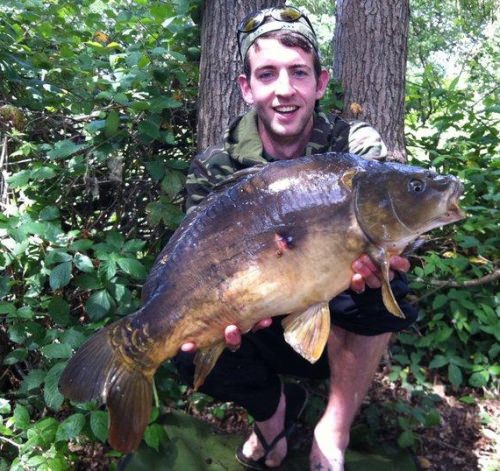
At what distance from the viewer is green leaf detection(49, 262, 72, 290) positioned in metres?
2.16

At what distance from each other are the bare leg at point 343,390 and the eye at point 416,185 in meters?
0.81

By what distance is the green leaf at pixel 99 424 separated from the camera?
205 cm

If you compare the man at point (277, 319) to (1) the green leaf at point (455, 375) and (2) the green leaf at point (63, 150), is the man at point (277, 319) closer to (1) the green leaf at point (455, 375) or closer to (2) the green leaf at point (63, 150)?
(2) the green leaf at point (63, 150)

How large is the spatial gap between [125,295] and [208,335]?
0.78 m

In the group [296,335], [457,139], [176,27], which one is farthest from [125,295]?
[457,139]

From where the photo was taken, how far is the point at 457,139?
3723mm

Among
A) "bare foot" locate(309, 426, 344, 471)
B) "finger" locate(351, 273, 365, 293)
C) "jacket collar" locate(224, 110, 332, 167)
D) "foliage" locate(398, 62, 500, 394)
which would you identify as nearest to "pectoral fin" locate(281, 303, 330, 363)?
"finger" locate(351, 273, 365, 293)

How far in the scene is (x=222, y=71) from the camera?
283cm

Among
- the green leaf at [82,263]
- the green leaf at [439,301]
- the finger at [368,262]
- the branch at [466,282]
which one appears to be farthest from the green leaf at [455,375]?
the green leaf at [82,263]

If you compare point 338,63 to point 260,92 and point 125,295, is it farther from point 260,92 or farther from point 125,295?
point 125,295

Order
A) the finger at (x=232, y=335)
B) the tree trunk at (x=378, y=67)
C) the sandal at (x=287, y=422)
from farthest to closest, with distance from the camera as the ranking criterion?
the tree trunk at (x=378, y=67) → the sandal at (x=287, y=422) → the finger at (x=232, y=335)

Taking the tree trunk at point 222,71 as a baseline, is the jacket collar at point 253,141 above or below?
below

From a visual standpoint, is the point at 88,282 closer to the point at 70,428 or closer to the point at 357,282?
the point at 70,428

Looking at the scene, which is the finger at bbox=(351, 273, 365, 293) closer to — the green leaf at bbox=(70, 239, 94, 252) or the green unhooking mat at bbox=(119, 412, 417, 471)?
the green unhooking mat at bbox=(119, 412, 417, 471)
